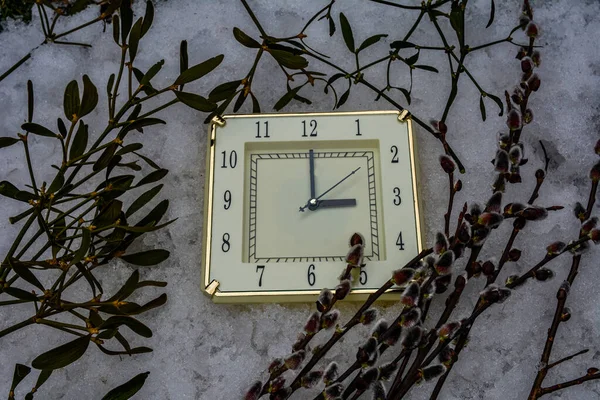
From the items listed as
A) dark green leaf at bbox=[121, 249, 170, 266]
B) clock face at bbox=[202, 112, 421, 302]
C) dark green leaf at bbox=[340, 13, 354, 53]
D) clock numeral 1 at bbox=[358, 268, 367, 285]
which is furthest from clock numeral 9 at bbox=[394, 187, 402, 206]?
dark green leaf at bbox=[121, 249, 170, 266]

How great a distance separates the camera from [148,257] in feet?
2.71

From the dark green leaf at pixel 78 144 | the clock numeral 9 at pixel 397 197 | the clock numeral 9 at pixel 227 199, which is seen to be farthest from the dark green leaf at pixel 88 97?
the clock numeral 9 at pixel 397 197

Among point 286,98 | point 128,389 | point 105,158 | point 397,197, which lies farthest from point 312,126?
point 128,389

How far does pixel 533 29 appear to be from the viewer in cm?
91

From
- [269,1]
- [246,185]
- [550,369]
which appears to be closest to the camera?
[550,369]

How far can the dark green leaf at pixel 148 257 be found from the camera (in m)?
0.82

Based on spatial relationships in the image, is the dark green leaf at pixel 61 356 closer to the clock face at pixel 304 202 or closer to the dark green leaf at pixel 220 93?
the clock face at pixel 304 202

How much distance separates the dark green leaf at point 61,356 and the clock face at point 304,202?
0.62 feet

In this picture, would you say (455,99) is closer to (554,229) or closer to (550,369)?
(554,229)

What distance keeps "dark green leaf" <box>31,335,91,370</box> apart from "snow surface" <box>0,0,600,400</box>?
5.4 inches

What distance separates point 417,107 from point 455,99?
0.21ft

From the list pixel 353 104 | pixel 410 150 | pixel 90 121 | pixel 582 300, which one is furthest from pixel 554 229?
pixel 90 121

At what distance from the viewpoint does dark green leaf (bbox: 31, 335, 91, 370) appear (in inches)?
26.8

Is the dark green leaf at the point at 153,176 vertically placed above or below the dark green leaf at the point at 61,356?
above
